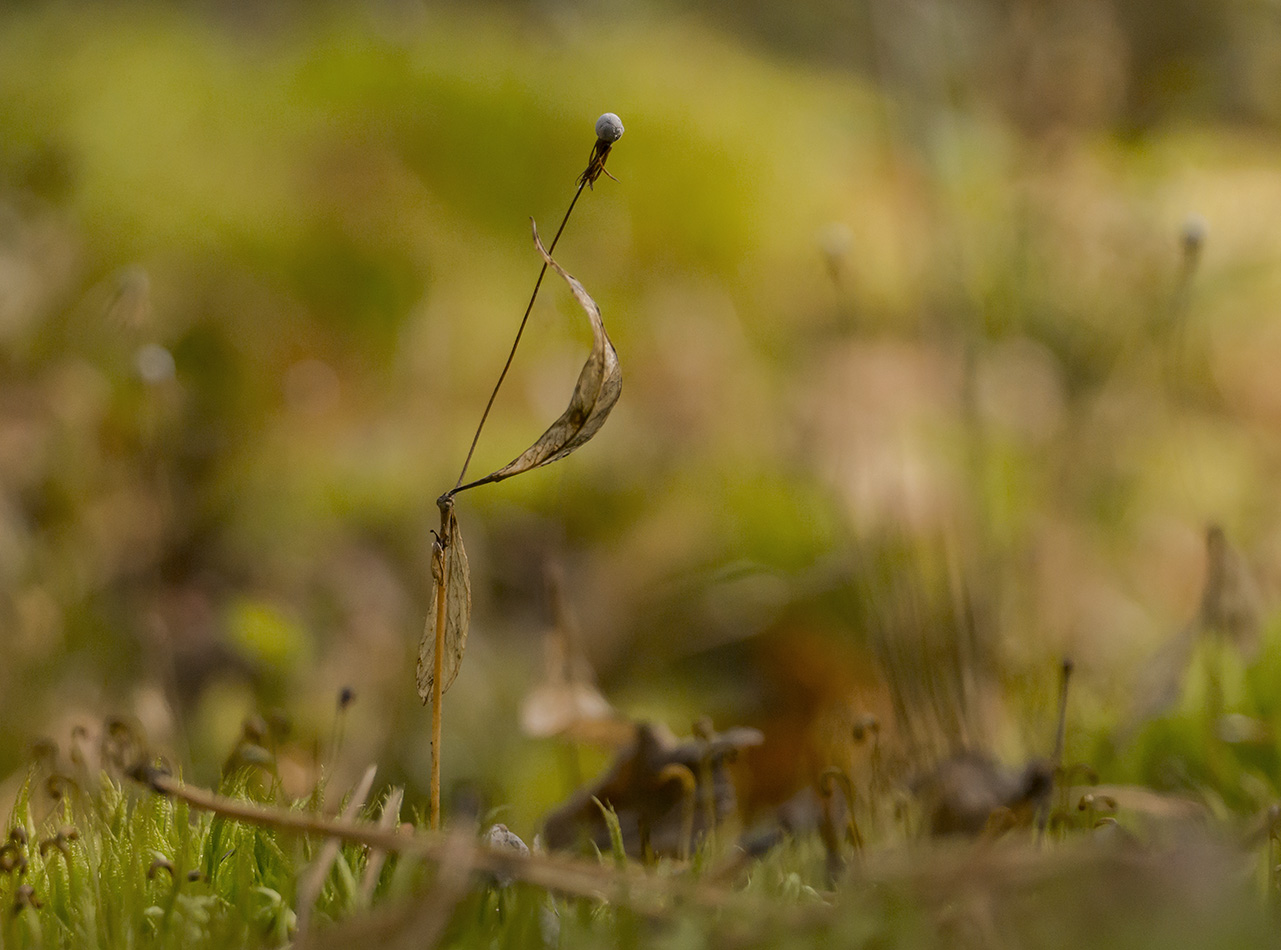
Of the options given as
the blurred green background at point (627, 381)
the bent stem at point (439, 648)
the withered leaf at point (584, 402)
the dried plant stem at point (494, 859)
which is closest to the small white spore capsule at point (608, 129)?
the withered leaf at point (584, 402)

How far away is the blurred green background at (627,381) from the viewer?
4.91ft

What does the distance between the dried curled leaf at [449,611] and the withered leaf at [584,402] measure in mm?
64

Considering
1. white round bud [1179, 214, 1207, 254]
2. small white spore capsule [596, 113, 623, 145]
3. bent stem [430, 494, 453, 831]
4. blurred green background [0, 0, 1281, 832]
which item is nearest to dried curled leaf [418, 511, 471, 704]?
bent stem [430, 494, 453, 831]

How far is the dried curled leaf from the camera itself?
483 mm

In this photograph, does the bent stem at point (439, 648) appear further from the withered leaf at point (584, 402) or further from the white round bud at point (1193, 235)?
the white round bud at point (1193, 235)

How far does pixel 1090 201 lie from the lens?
2.69 metres

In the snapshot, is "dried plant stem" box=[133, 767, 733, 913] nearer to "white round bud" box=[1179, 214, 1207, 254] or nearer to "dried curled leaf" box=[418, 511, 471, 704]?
"dried curled leaf" box=[418, 511, 471, 704]

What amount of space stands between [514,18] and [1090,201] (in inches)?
96.0

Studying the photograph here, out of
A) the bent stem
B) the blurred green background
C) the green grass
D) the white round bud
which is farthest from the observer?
the blurred green background

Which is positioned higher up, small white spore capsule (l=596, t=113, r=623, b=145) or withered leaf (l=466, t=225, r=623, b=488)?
small white spore capsule (l=596, t=113, r=623, b=145)

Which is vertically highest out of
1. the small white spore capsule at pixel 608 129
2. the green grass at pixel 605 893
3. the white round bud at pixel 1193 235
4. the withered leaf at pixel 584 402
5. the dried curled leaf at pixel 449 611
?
the small white spore capsule at pixel 608 129

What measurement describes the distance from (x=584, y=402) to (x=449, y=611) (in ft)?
0.46

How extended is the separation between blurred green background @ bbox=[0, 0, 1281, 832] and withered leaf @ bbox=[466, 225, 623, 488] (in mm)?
448

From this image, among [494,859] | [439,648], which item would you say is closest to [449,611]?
[439,648]
